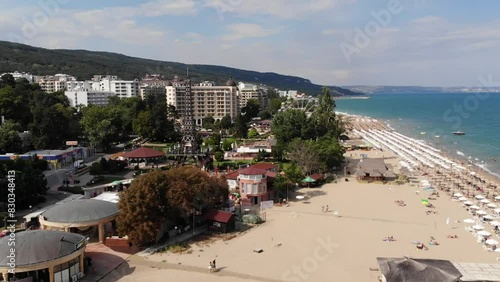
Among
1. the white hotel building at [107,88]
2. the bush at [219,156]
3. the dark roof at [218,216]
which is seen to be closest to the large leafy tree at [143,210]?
the dark roof at [218,216]

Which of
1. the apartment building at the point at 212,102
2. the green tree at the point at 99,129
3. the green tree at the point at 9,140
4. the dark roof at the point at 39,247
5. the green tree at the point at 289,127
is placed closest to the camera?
the dark roof at the point at 39,247

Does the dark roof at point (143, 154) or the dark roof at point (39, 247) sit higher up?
the dark roof at point (143, 154)

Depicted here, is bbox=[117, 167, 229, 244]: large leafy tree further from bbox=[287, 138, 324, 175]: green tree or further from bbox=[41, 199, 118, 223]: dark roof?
bbox=[287, 138, 324, 175]: green tree

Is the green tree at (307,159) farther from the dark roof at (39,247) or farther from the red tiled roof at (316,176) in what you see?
the dark roof at (39,247)

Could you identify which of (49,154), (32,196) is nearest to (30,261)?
(32,196)

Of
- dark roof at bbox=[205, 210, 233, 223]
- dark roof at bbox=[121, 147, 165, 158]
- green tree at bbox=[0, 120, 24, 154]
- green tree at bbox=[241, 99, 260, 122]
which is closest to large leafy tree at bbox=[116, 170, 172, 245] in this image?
dark roof at bbox=[205, 210, 233, 223]

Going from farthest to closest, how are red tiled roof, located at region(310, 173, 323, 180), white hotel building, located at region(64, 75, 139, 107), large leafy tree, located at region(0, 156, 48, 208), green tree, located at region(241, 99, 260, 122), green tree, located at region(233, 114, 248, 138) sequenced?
white hotel building, located at region(64, 75, 139, 107)
green tree, located at region(241, 99, 260, 122)
green tree, located at region(233, 114, 248, 138)
red tiled roof, located at region(310, 173, 323, 180)
large leafy tree, located at region(0, 156, 48, 208)
